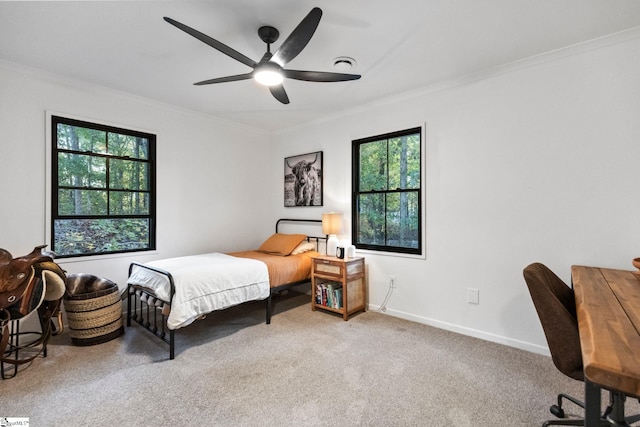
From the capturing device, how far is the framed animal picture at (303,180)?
4.25 meters

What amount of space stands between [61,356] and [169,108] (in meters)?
2.82

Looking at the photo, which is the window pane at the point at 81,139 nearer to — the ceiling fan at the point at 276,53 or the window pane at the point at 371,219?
the ceiling fan at the point at 276,53

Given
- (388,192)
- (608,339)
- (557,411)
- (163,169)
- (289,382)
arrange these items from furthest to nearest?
(163,169) < (388,192) < (289,382) < (557,411) < (608,339)

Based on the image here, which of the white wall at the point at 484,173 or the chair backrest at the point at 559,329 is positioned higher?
the white wall at the point at 484,173

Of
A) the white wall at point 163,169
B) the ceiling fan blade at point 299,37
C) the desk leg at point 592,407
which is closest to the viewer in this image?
the desk leg at point 592,407

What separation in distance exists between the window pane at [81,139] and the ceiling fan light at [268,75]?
2.25 meters

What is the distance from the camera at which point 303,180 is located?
14.5 ft

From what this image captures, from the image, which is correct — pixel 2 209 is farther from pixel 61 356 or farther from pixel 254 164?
pixel 254 164

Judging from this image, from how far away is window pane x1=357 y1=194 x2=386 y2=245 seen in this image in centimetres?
366

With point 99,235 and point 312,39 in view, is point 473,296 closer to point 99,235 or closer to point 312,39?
point 312,39

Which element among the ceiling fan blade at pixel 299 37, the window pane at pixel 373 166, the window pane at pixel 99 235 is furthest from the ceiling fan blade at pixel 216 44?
the window pane at pixel 99 235

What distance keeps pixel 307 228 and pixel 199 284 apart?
2014 millimetres

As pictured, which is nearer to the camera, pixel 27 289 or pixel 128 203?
pixel 27 289

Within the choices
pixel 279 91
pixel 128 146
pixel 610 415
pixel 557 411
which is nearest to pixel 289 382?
pixel 557 411
